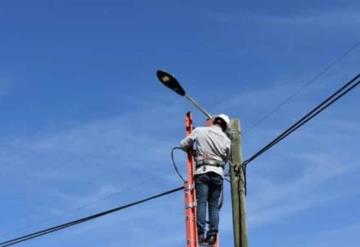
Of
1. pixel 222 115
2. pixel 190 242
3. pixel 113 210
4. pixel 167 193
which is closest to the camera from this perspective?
pixel 190 242

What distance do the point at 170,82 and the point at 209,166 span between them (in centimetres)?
133

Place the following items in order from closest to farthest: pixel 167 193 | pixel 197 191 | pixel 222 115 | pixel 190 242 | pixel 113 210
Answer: pixel 190 242
pixel 197 191
pixel 222 115
pixel 167 193
pixel 113 210

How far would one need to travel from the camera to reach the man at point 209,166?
8.77 meters

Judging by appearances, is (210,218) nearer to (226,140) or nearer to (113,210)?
(226,140)

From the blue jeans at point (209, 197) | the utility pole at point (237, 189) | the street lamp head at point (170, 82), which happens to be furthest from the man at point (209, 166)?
the street lamp head at point (170, 82)

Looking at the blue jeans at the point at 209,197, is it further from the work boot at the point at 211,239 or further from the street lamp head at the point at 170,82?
the street lamp head at the point at 170,82

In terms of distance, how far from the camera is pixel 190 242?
321 inches

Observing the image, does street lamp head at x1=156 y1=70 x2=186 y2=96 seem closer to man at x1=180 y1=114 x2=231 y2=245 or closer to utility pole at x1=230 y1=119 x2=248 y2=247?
man at x1=180 y1=114 x2=231 y2=245

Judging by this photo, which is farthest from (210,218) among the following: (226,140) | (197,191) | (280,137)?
(280,137)

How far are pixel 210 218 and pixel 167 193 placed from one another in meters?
1.89

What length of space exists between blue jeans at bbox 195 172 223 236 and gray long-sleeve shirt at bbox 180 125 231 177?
0.09m

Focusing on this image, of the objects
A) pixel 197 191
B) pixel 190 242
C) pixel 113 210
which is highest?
pixel 113 210

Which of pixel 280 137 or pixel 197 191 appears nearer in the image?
pixel 197 191

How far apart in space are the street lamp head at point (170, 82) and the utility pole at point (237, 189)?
0.91 meters
